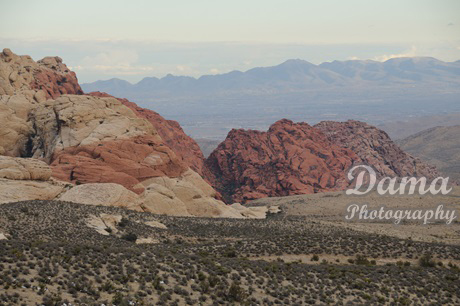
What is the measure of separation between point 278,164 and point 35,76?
47047 mm

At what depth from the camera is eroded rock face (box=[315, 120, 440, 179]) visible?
135 meters

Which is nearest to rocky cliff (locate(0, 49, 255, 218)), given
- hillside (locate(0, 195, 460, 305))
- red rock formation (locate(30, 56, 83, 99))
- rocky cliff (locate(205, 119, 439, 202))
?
hillside (locate(0, 195, 460, 305))

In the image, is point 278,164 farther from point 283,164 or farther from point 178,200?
point 178,200

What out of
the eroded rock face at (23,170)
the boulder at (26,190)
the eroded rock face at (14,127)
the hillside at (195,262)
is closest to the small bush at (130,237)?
the hillside at (195,262)

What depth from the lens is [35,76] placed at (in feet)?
317

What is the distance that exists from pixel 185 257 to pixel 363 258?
15.0 m

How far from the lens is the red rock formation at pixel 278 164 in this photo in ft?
356

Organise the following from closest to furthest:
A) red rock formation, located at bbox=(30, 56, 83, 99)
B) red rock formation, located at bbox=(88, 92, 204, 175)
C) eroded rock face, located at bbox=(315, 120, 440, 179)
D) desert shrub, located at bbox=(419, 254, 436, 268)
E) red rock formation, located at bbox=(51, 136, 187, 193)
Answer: desert shrub, located at bbox=(419, 254, 436, 268), red rock formation, located at bbox=(51, 136, 187, 193), red rock formation, located at bbox=(30, 56, 83, 99), red rock formation, located at bbox=(88, 92, 204, 175), eroded rock face, located at bbox=(315, 120, 440, 179)

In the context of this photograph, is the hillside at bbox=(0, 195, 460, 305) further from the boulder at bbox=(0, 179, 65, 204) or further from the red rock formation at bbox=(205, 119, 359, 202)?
the red rock formation at bbox=(205, 119, 359, 202)

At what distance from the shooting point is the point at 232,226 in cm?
5488

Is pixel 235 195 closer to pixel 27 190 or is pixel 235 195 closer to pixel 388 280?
pixel 27 190

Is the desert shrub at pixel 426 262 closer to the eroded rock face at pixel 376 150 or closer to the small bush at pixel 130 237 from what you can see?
the small bush at pixel 130 237

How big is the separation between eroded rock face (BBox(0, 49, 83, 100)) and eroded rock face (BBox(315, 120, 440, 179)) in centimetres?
6760

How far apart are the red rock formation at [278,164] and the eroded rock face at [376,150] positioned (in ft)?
37.9
